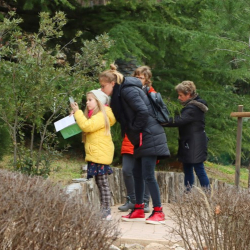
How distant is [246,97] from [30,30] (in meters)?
4.28

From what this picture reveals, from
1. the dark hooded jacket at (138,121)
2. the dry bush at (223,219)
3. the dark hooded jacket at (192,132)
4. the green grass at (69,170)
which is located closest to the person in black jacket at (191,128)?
the dark hooded jacket at (192,132)

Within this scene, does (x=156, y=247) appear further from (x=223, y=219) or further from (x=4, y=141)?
(x=4, y=141)

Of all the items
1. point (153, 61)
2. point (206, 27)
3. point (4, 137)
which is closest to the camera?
point (4, 137)

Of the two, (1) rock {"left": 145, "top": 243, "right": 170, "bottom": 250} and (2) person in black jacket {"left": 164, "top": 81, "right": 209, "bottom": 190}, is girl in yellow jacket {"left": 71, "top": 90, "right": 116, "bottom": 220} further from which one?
(1) rock {"left": 145, "top": 243, "right": 170, "bottom": 250}

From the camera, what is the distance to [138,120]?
6676 millimetres

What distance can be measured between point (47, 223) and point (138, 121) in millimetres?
3435

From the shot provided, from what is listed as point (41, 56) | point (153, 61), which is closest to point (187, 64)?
point (153, 61)

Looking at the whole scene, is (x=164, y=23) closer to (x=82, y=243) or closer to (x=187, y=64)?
(x=187, y=64)

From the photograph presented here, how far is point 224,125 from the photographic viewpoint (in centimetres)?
1136

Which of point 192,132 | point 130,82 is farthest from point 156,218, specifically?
point 130,82

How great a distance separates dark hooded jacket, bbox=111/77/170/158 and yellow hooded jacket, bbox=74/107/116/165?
292 millimetres

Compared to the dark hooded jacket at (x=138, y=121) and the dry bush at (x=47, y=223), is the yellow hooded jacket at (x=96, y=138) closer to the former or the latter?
the dark hooded jacket at (x=138, y=121)

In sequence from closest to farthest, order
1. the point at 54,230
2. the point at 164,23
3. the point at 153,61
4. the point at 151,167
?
the point at 54,230
the point at 151,167
the point at 164,23
the point at 153,61

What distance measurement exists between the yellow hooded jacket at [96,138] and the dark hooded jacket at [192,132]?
3.24ft
